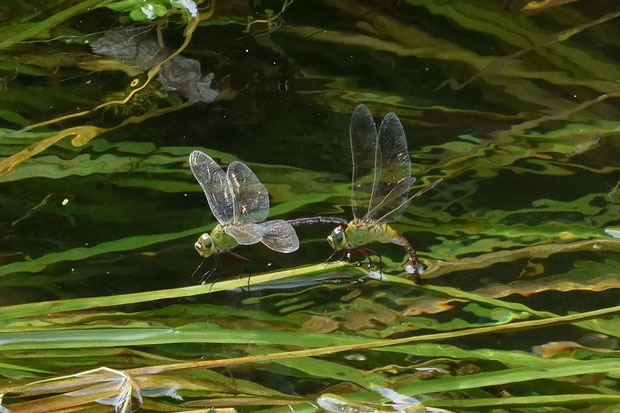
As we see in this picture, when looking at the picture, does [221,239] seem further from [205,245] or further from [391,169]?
[391,169]

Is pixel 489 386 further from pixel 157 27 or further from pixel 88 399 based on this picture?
pixel 157 27

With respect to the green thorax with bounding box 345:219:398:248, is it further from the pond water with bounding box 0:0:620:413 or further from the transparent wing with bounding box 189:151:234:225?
the transparent wing with bounding box 189:151:234:225

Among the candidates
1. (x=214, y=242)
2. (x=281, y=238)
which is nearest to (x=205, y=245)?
(x=214, y=242)

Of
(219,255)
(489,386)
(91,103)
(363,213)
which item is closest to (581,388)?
(489,386)

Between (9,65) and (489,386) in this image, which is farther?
(9,65)

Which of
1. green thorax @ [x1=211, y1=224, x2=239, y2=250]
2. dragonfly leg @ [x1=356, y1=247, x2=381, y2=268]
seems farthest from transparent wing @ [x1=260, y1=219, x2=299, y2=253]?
dragonfly leg @ [x1=356, y1=247, x2=381, y2=268]

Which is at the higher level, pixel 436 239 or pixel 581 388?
pixel 436 239
